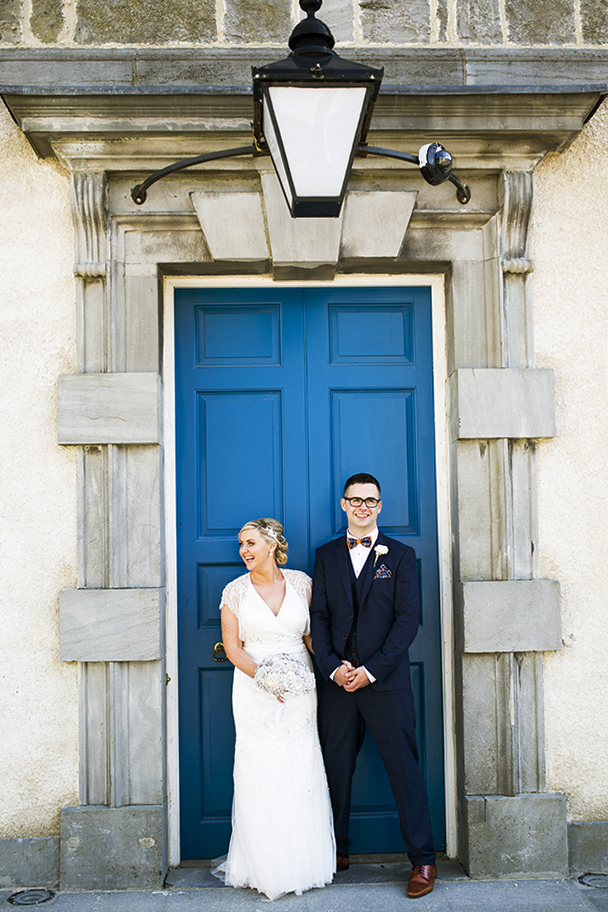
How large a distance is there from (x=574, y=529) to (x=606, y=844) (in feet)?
4.88

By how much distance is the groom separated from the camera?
322cm

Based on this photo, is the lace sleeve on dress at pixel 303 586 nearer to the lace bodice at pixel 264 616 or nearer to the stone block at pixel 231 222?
the lace bodice at pixel 264 616

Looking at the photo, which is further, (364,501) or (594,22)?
(594,22)

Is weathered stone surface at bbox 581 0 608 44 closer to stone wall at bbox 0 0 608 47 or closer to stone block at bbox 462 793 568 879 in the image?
stone wall at bbox 0 0 608 47

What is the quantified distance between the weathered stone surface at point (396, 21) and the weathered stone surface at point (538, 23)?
0.43 m

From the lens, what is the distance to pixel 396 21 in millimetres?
3611

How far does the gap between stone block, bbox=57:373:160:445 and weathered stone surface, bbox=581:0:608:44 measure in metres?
2.86

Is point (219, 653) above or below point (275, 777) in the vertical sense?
above

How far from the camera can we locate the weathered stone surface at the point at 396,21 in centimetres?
360

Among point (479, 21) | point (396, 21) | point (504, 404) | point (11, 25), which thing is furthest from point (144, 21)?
point (504, 404)

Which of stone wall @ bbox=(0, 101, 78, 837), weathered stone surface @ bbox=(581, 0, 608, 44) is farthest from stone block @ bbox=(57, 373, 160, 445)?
weathered stone surface @ bbox=(581, 0, 608, 44)

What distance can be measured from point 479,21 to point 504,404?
6.38ft

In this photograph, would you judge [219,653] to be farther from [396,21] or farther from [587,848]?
[396,21]

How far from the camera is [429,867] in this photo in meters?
3.21
